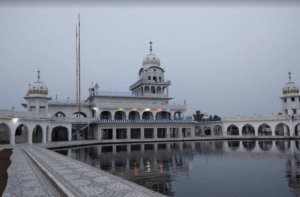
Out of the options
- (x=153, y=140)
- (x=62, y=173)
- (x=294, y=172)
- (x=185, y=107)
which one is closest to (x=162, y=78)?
(x=185, y=107)

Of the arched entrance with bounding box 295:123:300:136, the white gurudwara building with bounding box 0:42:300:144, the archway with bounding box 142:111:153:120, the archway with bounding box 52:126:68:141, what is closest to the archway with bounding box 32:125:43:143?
the white gurudwara building with bounding box 0:42:300:144

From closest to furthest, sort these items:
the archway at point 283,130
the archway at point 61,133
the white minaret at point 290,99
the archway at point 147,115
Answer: the archway at point 283,130, the white minaret at point 290,99, the archway at point 61,133, the archway at point 147,115

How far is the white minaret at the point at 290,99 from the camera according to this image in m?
51.0

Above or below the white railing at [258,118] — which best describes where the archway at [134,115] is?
above

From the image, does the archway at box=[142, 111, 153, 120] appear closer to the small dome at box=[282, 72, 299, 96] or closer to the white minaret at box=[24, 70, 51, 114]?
the white minaret at box=[24, 70, 51, 114]

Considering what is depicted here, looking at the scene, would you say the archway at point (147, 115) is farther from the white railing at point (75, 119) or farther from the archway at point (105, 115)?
the white railing at point (75, 119)

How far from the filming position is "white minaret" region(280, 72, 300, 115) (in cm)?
5097

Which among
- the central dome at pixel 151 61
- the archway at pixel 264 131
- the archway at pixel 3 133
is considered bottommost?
the archway at pixel 264 131

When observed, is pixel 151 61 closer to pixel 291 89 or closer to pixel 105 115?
pixel 105 115

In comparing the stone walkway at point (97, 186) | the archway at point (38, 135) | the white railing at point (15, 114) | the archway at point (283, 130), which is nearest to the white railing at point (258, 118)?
the archway at point (283, 130)

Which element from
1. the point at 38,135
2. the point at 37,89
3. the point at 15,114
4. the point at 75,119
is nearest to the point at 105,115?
the point at 75,119

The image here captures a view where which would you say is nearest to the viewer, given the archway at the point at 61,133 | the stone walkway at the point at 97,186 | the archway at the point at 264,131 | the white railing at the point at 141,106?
the stone walkway at the point at 97,186

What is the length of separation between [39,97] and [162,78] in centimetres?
2599

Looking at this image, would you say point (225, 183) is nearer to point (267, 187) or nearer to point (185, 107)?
point (267, 187)
